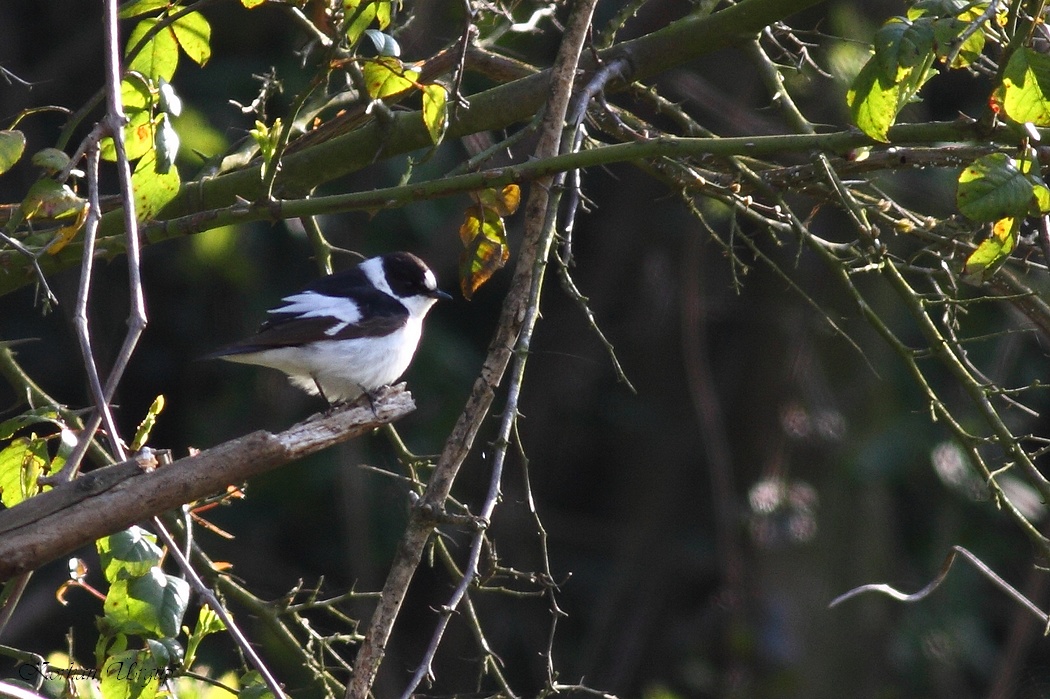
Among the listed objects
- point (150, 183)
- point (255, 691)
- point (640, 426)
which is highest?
point (150, 183)

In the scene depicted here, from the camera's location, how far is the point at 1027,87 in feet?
7.15

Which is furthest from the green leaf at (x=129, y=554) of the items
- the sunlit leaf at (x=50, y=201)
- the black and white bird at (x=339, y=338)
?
the black and white bird at (x=339, y=338)

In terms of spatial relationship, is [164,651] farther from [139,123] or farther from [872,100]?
[872,100]

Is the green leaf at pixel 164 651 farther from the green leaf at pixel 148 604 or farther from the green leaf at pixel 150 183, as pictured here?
the green leaf at pixel 150 183

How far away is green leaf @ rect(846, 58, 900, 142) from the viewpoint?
7.22ft

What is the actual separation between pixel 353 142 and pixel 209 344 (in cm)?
362

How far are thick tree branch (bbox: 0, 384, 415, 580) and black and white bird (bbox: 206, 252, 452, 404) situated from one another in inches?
75.4

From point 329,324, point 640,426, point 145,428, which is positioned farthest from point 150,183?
point 640,426

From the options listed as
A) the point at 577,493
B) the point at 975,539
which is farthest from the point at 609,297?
the point at 975,539

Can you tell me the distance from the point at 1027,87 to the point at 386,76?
1367mm

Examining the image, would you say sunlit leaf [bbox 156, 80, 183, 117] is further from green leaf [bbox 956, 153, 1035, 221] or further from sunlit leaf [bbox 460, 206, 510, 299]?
green leaf [bbox 956, 153, 1035, 221]

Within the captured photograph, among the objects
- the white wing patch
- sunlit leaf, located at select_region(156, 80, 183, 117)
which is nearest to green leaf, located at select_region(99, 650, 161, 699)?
sunlit leaf, located at select_region(156, 80, 183, 117)

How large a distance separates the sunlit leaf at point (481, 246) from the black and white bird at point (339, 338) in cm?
143

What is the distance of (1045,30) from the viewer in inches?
100
